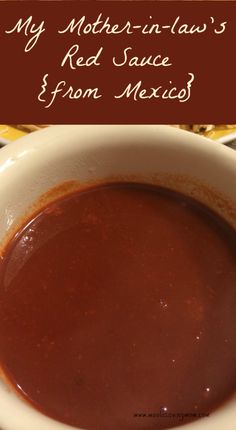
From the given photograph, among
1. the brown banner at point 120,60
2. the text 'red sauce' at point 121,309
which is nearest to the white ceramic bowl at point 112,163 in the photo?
the text 'red sauce' at point 121,309

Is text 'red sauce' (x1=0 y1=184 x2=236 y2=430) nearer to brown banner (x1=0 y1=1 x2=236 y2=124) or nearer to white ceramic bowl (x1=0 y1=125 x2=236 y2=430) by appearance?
white ceramic bowl (x1=0 y1=125 x2=236 y2=430)

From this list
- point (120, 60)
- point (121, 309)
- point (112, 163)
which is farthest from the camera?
point (120, 60)

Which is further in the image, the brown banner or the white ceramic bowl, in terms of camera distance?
the brown banner

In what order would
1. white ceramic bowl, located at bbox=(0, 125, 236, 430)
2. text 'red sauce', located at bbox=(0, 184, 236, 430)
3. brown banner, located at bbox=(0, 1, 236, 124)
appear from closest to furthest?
1. text 'red sauce', located at bbox=(0, 184, 236, 430)
2. white ceramic bowl, located at bbox=(0, 125, 236, 430)
3. brown banner, located at bbox=(0, 1, 236, 124)

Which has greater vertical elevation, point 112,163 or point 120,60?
point 120,60

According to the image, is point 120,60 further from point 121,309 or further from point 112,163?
point 121,309

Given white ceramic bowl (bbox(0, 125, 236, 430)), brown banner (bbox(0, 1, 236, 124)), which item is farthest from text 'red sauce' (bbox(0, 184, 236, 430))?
brown banner (bbox(0, 1, 236, 124))

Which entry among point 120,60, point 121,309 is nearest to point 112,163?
point 121,309
